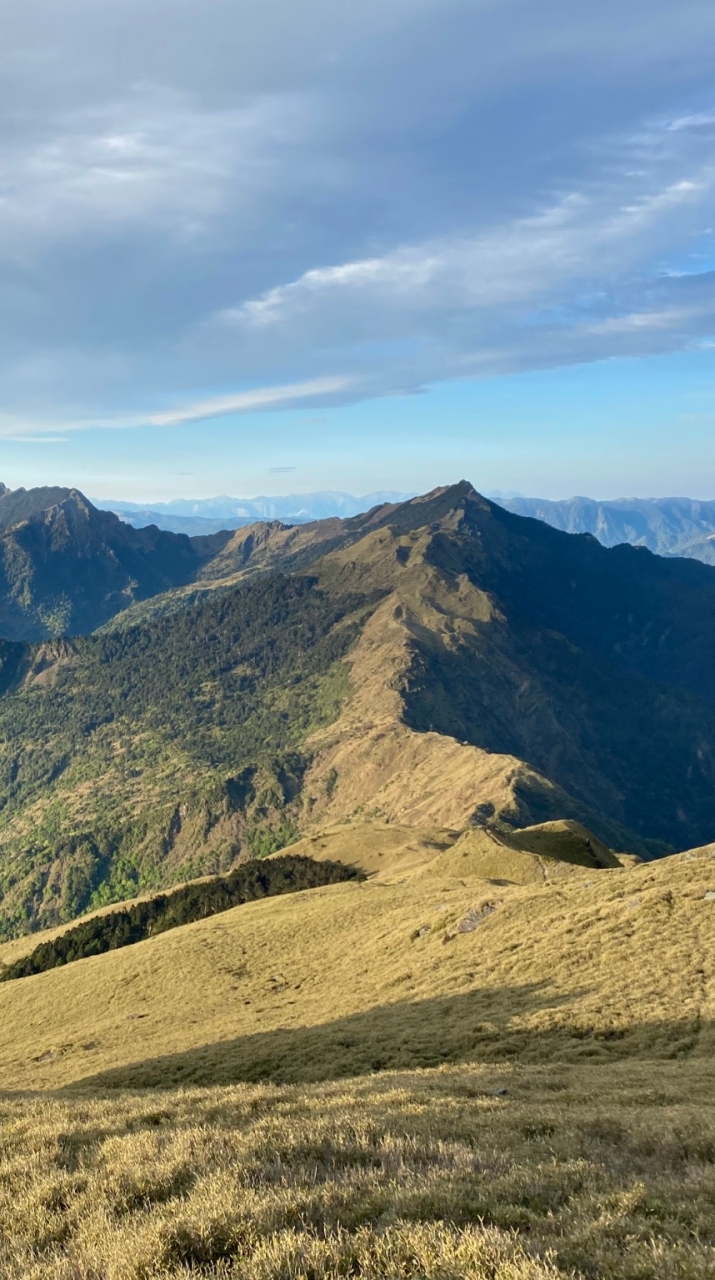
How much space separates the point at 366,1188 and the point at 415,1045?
21522mm

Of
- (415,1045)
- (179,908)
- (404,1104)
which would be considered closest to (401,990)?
(415,1045)

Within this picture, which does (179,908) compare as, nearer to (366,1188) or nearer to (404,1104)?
(404,1104)

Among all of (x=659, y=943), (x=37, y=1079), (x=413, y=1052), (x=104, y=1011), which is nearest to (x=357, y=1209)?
(x=413, y=1052)

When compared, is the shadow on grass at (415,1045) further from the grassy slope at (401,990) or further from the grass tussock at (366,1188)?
the grass tussock at (366,1188)

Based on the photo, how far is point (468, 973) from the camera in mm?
43688

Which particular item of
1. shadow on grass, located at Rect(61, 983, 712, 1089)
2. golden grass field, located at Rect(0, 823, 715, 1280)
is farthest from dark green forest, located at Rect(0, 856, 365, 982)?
shadow on grass, located at Rect(61, 983, 712, 1089)

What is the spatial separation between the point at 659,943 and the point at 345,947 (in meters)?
28.1

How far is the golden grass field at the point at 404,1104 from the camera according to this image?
10945 mm

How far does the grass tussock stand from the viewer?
10.3 meters

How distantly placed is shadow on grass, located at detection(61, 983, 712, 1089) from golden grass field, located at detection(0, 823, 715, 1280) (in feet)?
0.57

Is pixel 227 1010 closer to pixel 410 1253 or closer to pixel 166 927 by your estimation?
pixel 410 1253

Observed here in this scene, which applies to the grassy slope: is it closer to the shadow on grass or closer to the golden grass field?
the shadow on grass

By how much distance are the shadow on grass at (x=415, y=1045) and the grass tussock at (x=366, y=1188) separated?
9871mm

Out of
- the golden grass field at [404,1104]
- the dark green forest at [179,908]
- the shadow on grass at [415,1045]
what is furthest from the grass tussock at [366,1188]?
the dark green forest at [179,908]
